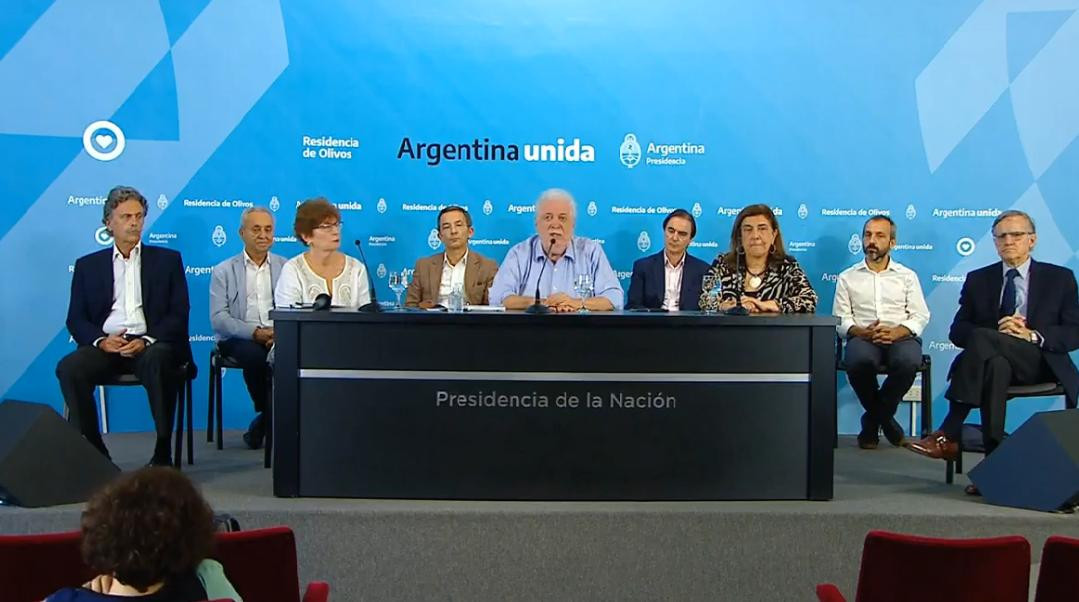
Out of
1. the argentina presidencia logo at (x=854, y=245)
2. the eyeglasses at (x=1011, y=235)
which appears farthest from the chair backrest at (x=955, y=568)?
the argentina presidencia logo at (x=854, y=245)

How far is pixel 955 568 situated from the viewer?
→ 2.10 metres

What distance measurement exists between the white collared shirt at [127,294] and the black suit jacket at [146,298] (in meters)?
0.03

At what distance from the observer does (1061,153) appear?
5895mm

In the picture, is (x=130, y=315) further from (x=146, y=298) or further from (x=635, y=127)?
(x=635, y=127)

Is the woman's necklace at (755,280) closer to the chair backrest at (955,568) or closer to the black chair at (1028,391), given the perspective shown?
the black chair at (1028,391)

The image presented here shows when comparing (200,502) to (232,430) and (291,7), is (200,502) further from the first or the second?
(291,7)

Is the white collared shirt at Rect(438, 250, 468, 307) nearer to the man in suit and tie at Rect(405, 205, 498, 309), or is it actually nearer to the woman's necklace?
the man in suit and tie at Rect(405, 205, 498, 309)

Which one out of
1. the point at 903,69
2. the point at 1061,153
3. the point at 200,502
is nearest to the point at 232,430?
the point at 200,502

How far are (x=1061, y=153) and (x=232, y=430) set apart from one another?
5351 mm

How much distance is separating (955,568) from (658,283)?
3.38m

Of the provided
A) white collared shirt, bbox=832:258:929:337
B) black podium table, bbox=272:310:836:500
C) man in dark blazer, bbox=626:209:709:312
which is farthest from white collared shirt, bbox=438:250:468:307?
white collared shirt, bbox=832:258:929:337

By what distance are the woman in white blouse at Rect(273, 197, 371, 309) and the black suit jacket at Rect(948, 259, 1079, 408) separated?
9.70 feet

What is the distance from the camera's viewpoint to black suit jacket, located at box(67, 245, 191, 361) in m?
4.46

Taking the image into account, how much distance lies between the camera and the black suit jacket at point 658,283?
539 centimetres
